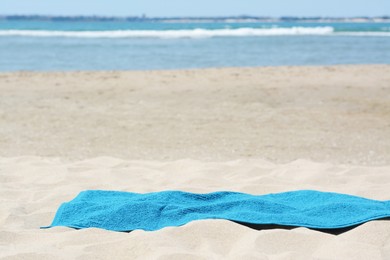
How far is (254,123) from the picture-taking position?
7.38 meters

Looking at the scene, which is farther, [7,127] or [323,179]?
[7,127]

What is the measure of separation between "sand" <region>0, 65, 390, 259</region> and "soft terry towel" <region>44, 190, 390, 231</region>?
0.11 m

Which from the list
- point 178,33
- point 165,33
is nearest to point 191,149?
point 165,33

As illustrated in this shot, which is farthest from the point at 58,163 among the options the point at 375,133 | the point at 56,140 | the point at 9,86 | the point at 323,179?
the point at 9,86

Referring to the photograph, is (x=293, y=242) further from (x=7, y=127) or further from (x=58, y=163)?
(x=7, y=127)

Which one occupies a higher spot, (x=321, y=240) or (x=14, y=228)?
(x=321, y=240)

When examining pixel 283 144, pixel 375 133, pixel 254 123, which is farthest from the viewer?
pixel 254 123

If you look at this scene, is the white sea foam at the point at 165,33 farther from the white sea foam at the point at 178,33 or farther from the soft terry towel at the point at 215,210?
the soft terry towel at the point at 215,210

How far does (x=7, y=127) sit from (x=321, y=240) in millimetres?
4993

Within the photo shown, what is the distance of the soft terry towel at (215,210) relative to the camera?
11.1 ft

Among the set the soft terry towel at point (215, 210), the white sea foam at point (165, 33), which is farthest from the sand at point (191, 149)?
the white sea foam at point (165, 33)

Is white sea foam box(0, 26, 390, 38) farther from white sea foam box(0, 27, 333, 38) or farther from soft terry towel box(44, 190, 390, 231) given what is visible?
soft terry towel box(44, 190, 390, 231)

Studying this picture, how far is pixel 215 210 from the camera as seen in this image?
3557mm

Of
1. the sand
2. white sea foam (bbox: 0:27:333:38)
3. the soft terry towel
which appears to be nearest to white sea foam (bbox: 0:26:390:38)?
white sea foam (bbox: 0:27:333:38)
